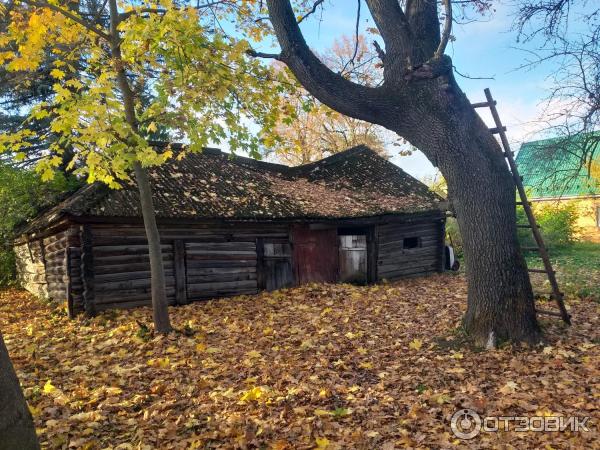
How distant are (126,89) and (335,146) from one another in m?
21.5

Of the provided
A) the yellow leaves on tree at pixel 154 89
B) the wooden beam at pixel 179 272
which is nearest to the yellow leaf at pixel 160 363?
the yellow leaves on tree at pixel 154 89

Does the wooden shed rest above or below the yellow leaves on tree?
below

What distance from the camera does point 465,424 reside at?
3.82 metres

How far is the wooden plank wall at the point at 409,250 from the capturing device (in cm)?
1477

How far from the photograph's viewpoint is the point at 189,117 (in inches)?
263

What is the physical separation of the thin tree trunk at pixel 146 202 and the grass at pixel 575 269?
9.18 meters

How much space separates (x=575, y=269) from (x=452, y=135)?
1343 cm

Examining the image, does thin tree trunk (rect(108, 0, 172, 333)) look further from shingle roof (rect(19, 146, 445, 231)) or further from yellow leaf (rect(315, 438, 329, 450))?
yellow leaf (rect(315, 438, 329, 450))

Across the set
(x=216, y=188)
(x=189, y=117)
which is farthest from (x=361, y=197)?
(x=189, y=117)

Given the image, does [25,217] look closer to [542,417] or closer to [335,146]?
[542,417]

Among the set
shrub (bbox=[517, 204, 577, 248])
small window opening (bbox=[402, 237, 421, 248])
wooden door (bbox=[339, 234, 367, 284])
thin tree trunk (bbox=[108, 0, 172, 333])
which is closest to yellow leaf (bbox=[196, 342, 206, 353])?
thin tree trunk (bbox=[108, 0, 172, 333])

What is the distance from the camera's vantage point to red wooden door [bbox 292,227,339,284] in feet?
43.5

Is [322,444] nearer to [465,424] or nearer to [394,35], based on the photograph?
[465,424]

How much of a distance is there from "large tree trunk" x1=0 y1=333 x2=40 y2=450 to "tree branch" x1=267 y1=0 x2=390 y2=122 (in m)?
4.96
